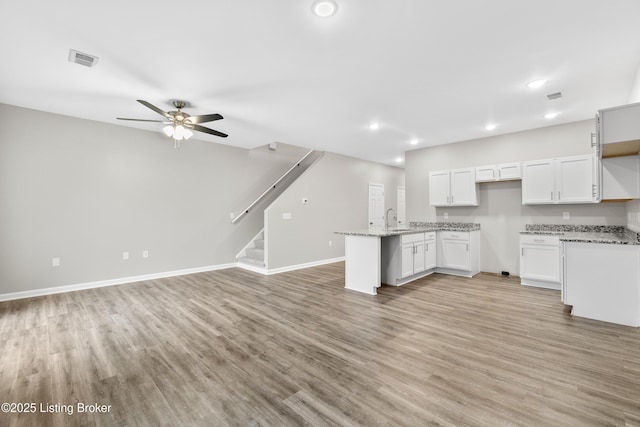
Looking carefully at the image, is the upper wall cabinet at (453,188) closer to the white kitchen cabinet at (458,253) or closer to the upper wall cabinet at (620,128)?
the white kitchen cabinet at (458,253)

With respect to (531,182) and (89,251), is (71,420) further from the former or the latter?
(531,182)

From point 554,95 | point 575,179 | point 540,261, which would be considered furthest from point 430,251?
point 554,95

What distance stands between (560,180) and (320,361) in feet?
16.4

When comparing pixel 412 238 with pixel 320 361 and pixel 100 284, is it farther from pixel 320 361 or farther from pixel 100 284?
pixel 100 284

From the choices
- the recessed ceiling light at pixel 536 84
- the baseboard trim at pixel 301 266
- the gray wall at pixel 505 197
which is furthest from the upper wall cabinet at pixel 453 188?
the baseboard trim at pixel 301 266

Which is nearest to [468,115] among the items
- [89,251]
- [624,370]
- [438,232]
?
[438,232]

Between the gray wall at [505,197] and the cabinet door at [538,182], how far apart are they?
343mm

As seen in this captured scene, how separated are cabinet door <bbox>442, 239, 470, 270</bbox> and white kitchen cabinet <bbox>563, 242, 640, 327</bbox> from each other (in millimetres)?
1855

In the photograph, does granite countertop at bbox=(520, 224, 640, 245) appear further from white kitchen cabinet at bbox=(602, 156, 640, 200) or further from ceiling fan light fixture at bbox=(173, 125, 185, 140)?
ceiling fan light fixture at bbox=(173, 125, 185, 140)

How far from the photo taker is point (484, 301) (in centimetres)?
383

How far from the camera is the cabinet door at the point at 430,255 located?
17.1 ft

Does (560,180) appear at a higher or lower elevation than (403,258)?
higher

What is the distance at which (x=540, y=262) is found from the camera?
175 inches

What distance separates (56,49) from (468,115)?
5.34m
